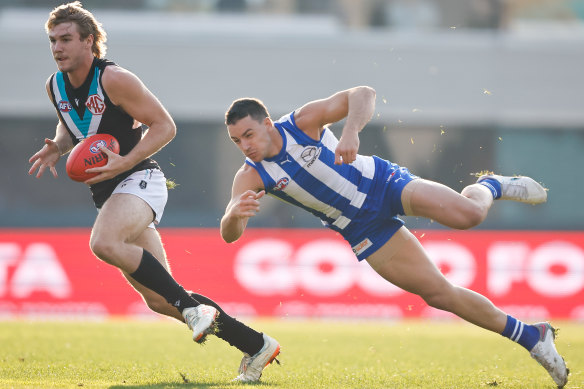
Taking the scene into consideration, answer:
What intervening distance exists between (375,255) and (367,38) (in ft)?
50.3

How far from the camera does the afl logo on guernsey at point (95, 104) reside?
5.95 meters

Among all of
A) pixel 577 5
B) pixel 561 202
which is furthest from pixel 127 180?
pixel 577 5

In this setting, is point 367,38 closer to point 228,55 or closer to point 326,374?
point 228,55

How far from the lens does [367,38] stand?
20766mm

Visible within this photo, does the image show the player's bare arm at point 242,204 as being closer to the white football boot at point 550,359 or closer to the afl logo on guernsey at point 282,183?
the afl logo on guernsey at point 282,183

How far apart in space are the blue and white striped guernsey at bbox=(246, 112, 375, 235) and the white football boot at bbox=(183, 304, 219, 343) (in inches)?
36.8

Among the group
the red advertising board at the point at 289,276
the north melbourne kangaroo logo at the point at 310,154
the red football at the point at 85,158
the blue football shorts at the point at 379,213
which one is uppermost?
the north melbourne kangaroo logo at the point at 310,154

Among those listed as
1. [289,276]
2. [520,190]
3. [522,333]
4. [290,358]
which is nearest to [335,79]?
[289,276]

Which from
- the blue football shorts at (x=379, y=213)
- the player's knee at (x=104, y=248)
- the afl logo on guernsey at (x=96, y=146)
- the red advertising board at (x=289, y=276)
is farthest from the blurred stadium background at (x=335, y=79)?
the player's knee at (x=104, y=248)

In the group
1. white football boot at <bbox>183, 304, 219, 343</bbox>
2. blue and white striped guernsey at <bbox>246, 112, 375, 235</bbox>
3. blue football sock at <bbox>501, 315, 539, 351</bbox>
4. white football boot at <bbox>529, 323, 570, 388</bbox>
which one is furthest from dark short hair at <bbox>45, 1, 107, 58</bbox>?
white football boot at <bbox>529, 323, 570, 388</bbox>

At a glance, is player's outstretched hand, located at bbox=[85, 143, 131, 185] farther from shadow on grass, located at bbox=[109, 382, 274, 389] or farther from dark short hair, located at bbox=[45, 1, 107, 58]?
shadow on grass, located at bbox=[109, 382, 274, 389]

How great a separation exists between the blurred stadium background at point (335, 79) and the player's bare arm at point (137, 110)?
13.4 meters

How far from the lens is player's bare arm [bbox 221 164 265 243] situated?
210 inches

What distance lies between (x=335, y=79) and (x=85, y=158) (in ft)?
49.6
